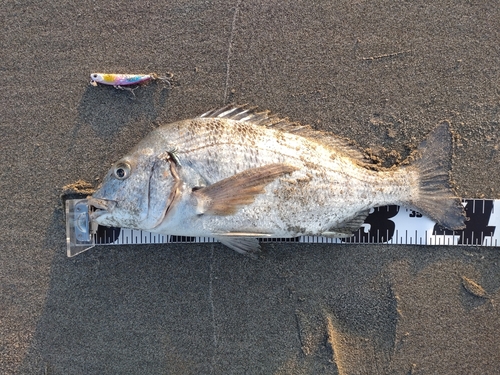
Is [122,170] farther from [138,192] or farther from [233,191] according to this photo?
[233,191]

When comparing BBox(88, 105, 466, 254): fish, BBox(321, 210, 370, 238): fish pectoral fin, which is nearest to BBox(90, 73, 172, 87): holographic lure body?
BBox(88, 105, 466, 254): fish

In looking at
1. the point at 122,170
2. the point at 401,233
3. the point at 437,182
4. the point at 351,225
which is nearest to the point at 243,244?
the point at 351,225

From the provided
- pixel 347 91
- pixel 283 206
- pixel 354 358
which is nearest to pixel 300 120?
pixel 347 91

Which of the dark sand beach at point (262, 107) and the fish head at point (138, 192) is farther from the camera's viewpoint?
the dark sand beach at point (262, 107)

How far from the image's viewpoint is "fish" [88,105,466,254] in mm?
2262

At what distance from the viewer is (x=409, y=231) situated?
8.97 feet

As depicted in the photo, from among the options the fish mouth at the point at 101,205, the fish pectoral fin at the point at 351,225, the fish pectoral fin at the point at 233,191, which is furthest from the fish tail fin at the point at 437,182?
the fish mouth at the point at 101,205

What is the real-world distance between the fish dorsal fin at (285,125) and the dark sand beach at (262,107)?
0.14m

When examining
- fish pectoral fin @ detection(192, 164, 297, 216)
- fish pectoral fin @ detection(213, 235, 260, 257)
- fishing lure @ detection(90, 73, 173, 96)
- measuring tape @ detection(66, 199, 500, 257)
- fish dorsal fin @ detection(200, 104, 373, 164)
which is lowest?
fish pectoral fin @ detection(213, 235, 260, 257)

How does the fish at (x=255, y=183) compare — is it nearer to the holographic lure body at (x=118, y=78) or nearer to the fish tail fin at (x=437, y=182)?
the fish tail fin at (x=437, y=182)

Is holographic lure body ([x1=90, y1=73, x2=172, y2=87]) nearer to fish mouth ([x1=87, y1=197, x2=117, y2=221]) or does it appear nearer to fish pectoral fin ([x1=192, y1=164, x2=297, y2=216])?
fish mouth ([x1=87, y1=197, x2=117, y2=221])

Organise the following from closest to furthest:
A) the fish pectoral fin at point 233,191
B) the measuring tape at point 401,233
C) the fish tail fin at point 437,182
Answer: the fish pectoral fin at point 233,191 → the fish tail fin at point 437,182 → the measuring tape at point 401,233

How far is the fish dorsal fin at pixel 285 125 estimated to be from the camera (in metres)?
2.47

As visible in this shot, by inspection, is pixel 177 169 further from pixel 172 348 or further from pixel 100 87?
pixel 172 348
